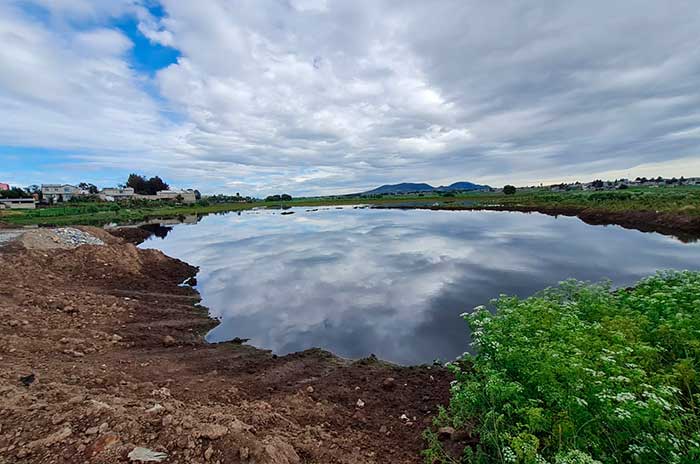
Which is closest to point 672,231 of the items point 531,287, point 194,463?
point 531,287

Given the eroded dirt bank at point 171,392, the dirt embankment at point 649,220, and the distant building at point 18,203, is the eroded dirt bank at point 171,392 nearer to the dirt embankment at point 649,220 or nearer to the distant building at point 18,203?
the dirt embankment at point 649,220

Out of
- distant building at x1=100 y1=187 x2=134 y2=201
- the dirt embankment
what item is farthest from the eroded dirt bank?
distant building at x1=100 y1=187 x2=134 y2=201

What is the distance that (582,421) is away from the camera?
12.2 feet

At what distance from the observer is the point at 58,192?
11350cm

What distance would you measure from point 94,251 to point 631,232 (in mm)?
42922

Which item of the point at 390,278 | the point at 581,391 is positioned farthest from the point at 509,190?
the point at 581,391

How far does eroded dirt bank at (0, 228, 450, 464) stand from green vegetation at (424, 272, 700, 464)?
4.39 feet

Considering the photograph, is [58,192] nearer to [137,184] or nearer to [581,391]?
[137,184]

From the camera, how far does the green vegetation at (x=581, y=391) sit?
3141 millimetres

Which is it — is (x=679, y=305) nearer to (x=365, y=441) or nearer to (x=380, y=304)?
(x=365, y=441)

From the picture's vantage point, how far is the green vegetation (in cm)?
314

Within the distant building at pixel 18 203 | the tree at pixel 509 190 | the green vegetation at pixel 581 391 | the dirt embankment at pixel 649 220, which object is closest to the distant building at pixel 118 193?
the distant building at pixel 18 203

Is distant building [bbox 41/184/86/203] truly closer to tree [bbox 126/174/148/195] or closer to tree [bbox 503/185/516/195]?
tree [bbox 126/174/148/195]

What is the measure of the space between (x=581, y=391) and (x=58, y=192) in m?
152
